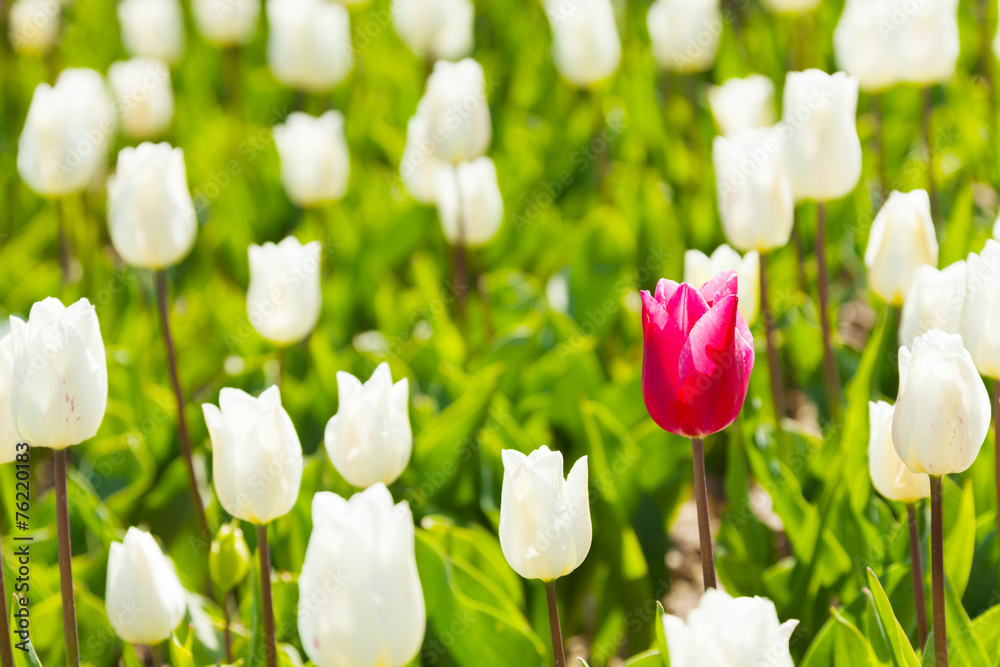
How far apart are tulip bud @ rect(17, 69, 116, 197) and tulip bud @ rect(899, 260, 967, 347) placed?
5.44 feet

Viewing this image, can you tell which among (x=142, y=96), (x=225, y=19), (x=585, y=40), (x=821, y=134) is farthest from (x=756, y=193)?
(x=225, y=19)

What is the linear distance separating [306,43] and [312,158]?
832mm

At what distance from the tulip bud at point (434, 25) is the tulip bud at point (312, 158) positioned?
0.88 m

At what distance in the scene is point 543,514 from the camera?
115 centimetres

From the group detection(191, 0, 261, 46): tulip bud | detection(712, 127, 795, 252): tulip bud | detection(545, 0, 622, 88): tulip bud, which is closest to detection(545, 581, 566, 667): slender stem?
detection(712, 127, 795, 252): tulip bud

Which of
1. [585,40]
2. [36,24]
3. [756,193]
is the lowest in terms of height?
[756,193]

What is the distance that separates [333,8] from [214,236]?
774mm

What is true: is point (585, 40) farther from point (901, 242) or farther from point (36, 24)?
point (36, 24)

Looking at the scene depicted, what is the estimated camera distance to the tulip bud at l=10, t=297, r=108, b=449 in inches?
48.9

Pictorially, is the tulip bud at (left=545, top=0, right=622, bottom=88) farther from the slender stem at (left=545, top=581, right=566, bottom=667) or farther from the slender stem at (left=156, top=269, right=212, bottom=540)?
the slender stem at (left=545, top=581, right=566, bottom=667)

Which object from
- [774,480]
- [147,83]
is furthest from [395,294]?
[774,480]

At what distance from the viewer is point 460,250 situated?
2477 millimetres

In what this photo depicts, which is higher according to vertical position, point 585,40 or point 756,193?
point 585,40

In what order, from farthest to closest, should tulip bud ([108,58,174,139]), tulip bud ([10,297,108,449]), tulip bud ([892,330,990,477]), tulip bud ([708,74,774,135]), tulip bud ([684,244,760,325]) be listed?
tulip bud ([108,58,174,139]) → tulip bud ([708,74,774,135]) → tulip bud ([684,244,760,325]) → tulip bud ([10,297,108,449]) → tulip bud ([892,330,990,477])
